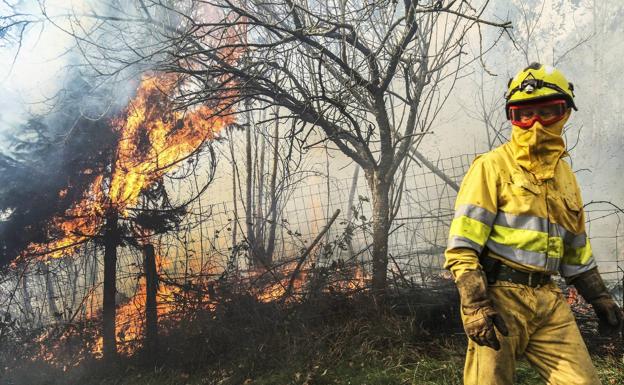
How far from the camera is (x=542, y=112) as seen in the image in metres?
2.41

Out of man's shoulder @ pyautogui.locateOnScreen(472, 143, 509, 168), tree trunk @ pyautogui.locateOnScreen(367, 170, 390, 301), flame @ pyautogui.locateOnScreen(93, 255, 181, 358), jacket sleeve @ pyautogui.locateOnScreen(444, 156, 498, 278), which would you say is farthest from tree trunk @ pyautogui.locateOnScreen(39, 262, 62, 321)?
man's shoulder @ pyautogui.locateOnScreen(472, 143, 509, 168)

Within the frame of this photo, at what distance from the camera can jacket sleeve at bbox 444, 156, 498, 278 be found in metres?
2.25

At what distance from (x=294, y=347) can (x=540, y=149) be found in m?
3.13

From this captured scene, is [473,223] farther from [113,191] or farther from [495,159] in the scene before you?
[113,191]

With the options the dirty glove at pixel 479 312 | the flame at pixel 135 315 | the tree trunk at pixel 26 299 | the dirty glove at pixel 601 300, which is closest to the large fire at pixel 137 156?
the tree trunk at pixel 26 299

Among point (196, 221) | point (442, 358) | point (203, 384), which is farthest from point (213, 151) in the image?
point (442, 358)

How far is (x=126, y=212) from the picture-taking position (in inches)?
229

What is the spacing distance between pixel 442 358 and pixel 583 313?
1724 mm

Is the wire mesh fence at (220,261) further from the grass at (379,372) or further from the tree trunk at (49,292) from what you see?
the grass at (379,372)

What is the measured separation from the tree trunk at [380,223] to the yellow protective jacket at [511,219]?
2.67 m

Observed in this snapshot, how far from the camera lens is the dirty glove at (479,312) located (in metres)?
2.09

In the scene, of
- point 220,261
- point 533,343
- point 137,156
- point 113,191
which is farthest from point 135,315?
point 533,343

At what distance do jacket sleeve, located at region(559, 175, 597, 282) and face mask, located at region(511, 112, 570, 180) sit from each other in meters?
0.28

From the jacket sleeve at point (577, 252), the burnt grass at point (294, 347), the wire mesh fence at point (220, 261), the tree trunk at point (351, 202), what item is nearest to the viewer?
the jacket sleeve at point (577, 252)
